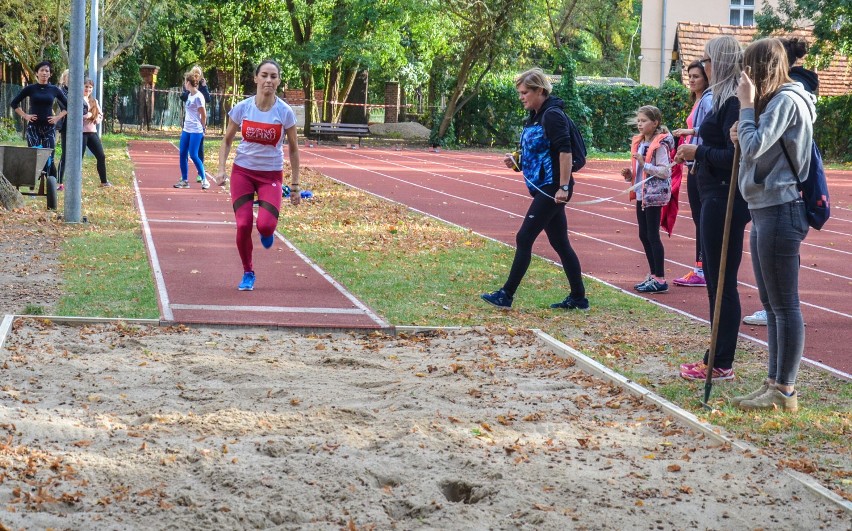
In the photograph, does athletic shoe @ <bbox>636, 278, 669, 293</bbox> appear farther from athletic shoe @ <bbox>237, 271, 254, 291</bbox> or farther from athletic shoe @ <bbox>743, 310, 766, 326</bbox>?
athletic shoe @ <bbox>237, 271, 254, 291</bbox>

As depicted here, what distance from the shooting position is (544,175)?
8938mm

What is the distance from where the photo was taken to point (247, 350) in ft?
24.0

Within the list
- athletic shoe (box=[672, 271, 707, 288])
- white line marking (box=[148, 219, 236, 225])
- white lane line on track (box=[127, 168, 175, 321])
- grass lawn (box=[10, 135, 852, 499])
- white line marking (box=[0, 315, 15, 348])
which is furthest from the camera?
white line marking (box=[148, 219, 236, 225])

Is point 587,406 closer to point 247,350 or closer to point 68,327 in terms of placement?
point 247,350

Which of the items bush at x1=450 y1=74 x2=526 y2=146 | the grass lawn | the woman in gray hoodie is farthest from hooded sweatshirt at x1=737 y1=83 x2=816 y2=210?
bush at x1=450 y1=74 x2=526 y2=146

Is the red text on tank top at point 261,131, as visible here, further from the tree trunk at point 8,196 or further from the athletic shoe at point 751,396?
the tree trunk at point 8,196

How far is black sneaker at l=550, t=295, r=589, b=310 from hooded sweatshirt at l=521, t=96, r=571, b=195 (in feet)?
3.34

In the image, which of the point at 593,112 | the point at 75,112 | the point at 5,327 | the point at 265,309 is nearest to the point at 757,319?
the point at 265,309

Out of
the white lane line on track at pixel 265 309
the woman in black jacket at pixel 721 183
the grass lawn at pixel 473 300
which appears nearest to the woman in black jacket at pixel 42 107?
the grass lawn at pixel 473 300

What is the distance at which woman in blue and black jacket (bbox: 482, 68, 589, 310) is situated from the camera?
8.74 m

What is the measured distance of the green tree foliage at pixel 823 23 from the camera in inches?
1410

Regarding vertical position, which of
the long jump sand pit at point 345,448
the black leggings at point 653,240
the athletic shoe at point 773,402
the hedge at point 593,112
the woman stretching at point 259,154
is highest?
the hedge at point 593,112

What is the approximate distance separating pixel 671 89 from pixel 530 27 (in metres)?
6.20

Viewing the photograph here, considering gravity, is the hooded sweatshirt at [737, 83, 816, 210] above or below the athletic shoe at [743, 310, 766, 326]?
above
